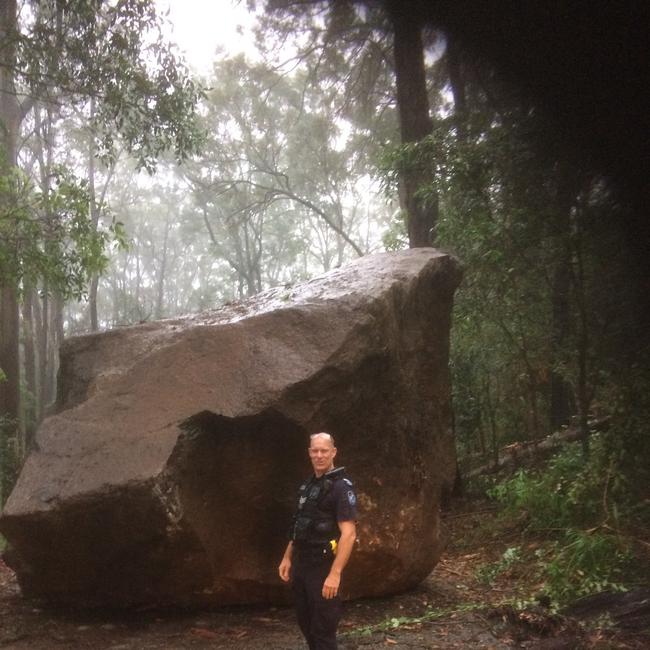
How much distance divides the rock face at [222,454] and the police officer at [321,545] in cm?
94

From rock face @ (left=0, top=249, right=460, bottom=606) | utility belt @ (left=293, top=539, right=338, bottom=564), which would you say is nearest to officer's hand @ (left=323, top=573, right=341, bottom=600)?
utility belt @ (left=293, top=539, right=338, bottom=564)

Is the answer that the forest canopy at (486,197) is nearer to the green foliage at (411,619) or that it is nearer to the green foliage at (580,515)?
the green foliage at (580,515)

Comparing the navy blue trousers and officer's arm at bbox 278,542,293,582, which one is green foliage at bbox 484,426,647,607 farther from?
officer's arm at bbox 278,542,293,582

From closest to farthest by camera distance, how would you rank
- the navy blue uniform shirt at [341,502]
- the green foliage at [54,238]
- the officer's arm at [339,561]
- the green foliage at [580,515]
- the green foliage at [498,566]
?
the officer's arm at [339,561] → the navy blue uniform shirt at [341,502] → the green foliage at [580,515] → the green foliage at [498,566] → the green foliage at [54,238]

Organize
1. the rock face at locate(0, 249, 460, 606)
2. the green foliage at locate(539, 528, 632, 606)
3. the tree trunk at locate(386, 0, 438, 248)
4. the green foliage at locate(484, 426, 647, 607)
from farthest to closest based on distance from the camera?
the tree trunk at locate(386, 0, 438, 248), the green foliage at locate(484, 426, 647, 607), the green foliage at locate(539, 528, 632, 606), the rock face at locate(0, 249, 460, 606)

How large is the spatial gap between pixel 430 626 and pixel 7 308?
36.7 feet

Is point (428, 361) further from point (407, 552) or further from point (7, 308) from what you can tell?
point (7, 308)

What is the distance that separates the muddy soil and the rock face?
162 millimetres

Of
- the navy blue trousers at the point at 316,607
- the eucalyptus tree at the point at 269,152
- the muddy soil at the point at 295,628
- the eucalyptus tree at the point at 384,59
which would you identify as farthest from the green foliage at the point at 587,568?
the eucalyptus tree at the point at 269,152

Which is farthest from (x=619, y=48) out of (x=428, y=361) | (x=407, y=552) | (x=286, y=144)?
(x=286, y=144)

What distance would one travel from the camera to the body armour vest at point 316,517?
3.47 metres

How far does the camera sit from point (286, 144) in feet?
78.4

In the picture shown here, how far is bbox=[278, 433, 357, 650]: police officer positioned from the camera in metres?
3.39

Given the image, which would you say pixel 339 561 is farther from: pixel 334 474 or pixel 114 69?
pixel 114 69
